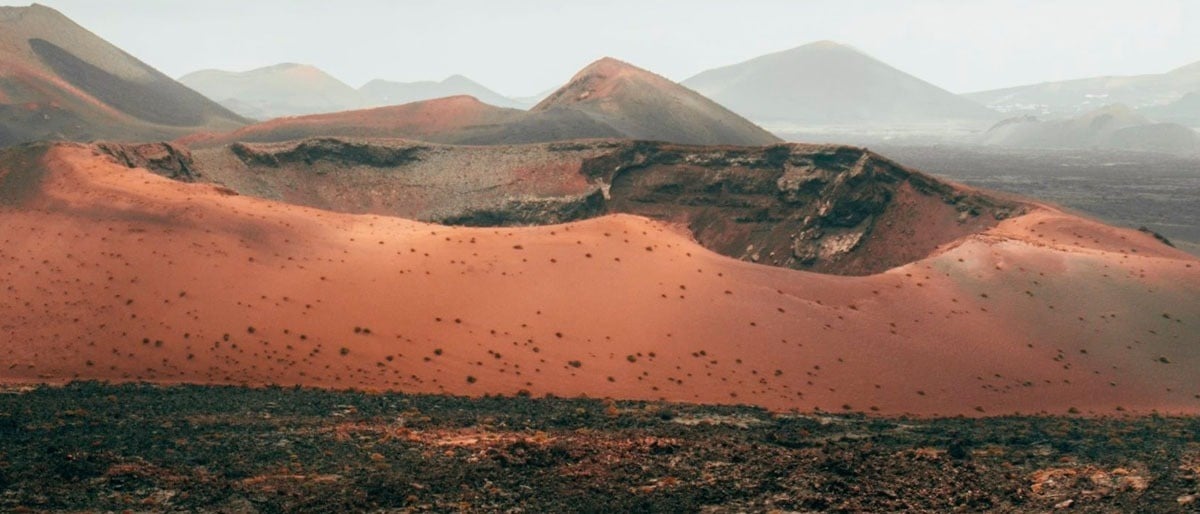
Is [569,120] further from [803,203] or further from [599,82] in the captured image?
[803,203]

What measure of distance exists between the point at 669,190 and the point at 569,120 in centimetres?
5569

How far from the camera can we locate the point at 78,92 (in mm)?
142500

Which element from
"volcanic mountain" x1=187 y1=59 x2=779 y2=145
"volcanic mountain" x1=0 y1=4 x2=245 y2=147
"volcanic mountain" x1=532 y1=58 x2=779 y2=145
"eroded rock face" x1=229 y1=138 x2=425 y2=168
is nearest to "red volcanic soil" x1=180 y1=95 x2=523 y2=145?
"volcanic mountain" x1=187 y1=59 x2=779 y2=145

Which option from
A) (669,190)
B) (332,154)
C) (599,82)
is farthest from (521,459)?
(599,82)

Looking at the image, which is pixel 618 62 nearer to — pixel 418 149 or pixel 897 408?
pixel 418 149

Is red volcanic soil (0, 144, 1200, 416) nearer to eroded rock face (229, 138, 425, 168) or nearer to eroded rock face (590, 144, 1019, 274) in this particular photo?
eroded rock face (590, 144, 1019, 274)

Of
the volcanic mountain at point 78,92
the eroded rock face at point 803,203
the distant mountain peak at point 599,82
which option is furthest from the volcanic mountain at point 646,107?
the volcanic mountain at point 78,92

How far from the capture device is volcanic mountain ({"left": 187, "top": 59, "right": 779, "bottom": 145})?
125 meters

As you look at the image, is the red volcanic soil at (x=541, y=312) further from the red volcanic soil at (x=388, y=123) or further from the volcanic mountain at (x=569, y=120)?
the volcanic mountain at (x=569, y=120)

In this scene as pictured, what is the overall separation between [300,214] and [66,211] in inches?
387

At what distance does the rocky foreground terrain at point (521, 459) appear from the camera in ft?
71.1

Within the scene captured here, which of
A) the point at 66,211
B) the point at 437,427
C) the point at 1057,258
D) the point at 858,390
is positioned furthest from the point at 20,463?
the point at 1057,258

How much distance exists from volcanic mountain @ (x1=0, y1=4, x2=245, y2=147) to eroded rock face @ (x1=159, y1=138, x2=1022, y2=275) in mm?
50195

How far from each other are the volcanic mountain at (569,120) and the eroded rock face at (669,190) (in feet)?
107
